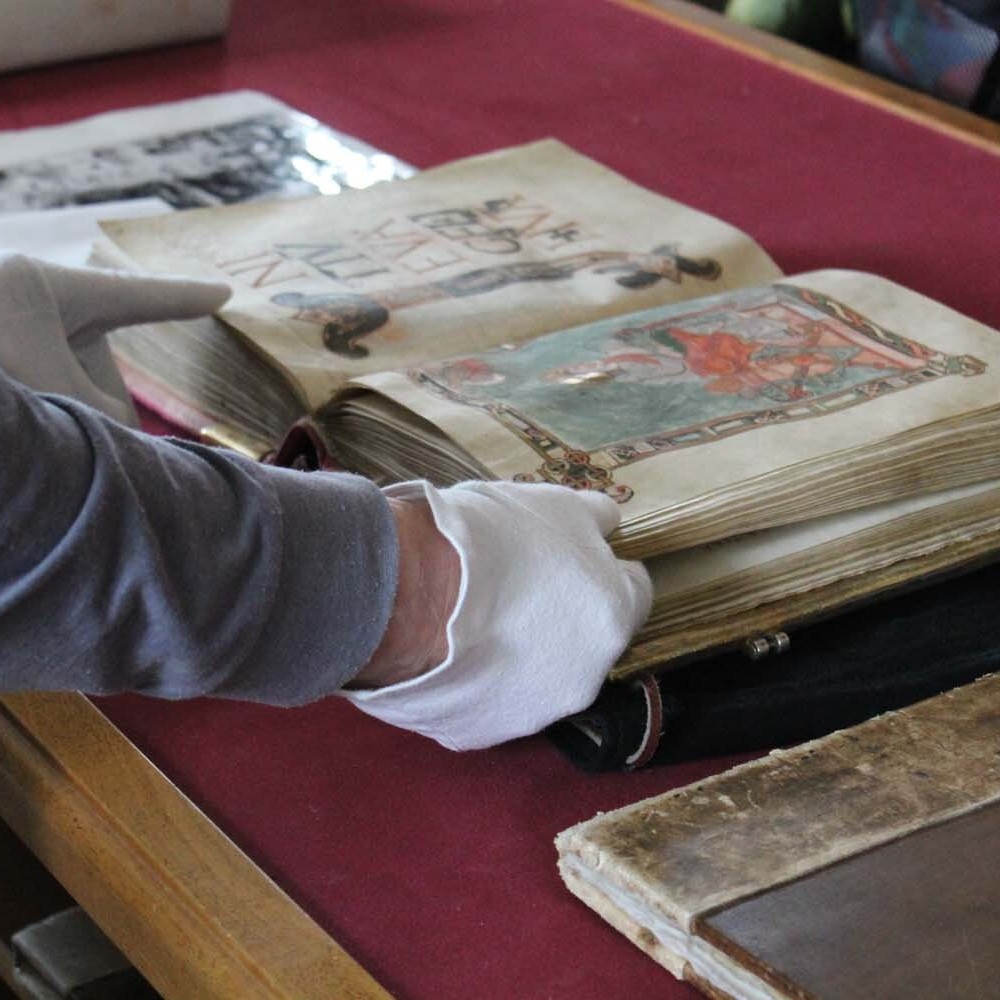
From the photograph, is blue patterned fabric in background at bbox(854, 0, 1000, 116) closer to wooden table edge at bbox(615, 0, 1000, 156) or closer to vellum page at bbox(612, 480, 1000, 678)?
wooden table edge at bbox(615, 0, 1000, 156)

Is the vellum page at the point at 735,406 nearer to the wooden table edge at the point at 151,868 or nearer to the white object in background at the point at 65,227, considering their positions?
the wooden table edge at the point at 151,868

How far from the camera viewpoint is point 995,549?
72cm

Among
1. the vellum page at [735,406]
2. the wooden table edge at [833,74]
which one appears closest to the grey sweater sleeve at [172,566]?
the vellum page at [735,406]

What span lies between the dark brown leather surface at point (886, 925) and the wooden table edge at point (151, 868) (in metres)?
0.12

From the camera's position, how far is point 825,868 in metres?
0.55

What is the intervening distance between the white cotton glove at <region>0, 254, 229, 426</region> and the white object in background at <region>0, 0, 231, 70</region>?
63cm

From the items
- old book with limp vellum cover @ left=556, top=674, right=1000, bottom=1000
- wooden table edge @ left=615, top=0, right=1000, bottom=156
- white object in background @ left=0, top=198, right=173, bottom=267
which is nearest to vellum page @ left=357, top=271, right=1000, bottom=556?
old book with limp vellum cover @ left=556, top=674, right=1000, bottom=1000

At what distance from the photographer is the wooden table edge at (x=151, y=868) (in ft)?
1.80

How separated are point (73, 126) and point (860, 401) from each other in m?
0.74

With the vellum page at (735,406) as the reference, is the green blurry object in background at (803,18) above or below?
below

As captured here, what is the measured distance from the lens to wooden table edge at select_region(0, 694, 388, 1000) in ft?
1.80

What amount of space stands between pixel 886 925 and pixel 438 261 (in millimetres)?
560

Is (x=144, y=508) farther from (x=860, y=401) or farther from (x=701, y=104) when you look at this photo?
(x=701, y=104)

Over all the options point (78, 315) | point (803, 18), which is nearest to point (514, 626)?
point (78, 315)
